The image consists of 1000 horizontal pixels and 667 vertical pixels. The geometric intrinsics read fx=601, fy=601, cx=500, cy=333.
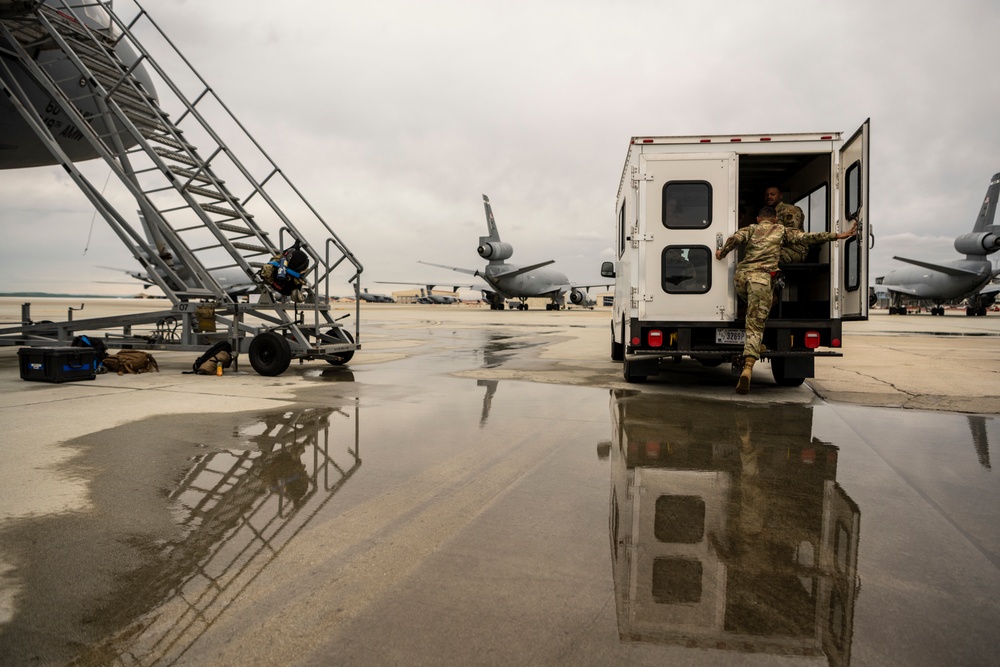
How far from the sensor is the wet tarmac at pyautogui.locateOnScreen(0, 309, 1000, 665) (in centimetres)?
204

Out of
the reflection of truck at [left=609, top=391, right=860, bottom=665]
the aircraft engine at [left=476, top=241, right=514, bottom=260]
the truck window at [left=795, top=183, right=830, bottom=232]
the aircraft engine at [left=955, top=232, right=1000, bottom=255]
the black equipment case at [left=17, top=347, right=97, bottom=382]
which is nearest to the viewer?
the reflection of truck at [left=609, top=391, right=860, bottom=665]

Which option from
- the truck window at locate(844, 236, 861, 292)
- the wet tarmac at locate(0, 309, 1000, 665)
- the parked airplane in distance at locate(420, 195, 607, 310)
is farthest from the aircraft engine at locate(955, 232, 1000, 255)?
the wet tarmac at locate(0, 309, 1000, 665)

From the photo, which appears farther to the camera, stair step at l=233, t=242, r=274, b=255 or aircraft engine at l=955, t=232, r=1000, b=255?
aircraft engine at l=955, t=232, r=1000, b=255

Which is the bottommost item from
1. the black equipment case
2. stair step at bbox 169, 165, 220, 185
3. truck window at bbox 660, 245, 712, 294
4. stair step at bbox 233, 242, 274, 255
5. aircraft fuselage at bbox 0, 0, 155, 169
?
the black equipment case

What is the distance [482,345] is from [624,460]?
36.4 feet

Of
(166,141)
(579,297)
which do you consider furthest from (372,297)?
(166,141)

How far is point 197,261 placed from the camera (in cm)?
960

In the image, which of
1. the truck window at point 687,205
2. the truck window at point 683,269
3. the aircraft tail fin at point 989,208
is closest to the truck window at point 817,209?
the truck window at point 687,205

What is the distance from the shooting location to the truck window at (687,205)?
7652 mm

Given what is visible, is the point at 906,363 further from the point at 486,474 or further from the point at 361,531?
the point at 361,531

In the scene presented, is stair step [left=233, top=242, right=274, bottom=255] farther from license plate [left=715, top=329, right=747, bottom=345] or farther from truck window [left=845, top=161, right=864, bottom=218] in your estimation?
truck window [left=845, top=161, right=864, bottom=218]

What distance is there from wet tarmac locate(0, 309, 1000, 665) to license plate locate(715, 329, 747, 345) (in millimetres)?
1847

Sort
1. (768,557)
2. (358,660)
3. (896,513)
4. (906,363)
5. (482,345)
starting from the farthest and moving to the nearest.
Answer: (482,345), (906,363), (896,513), (768,557), (358,660)

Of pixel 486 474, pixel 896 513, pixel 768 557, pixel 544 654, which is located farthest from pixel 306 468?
→ pixel 896 513
